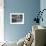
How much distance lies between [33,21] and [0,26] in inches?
51.7

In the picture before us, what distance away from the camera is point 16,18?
5.18m

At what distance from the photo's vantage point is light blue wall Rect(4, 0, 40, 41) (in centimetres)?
509

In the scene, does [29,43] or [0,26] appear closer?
[29,43]

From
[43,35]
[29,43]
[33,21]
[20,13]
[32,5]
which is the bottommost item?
[29,43]

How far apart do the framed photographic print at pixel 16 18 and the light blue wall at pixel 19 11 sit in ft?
0.38

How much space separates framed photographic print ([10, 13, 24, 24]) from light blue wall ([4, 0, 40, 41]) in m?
0.12

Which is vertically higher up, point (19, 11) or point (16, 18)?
point (19, 11)

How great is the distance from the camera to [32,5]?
5.15 meters

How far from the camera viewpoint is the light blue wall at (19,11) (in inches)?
200

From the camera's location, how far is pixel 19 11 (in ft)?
16.8

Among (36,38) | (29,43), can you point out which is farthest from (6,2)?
(36,38)

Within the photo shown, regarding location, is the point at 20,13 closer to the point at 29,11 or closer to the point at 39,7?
the point at 29,11

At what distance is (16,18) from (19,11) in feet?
0.99

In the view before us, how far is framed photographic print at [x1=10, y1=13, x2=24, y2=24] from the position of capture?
513cm
